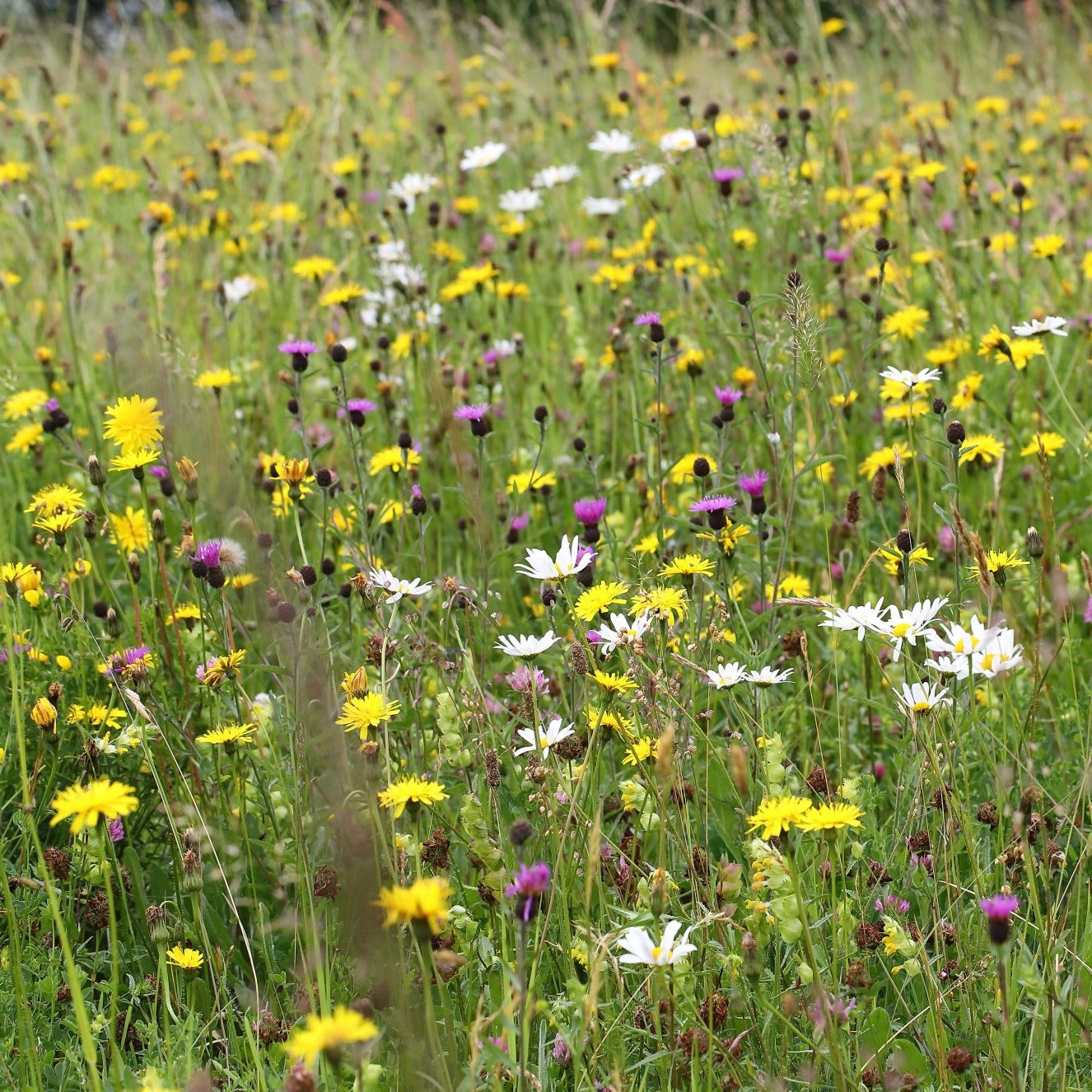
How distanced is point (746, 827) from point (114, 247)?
141 inches

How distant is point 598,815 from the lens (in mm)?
1206

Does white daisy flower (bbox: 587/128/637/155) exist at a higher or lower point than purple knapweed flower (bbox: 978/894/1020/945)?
higher

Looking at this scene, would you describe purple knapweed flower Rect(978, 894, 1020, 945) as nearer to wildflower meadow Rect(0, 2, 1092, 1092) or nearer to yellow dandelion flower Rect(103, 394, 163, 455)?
wildflower meadow Rect(0, 2, 1092, 1092)

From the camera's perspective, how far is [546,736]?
154 cm

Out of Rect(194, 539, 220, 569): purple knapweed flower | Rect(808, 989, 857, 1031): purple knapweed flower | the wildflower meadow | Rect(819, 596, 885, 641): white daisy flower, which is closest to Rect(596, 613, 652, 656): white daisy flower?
the wildflower meadow

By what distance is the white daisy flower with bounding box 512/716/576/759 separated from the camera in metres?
1.46

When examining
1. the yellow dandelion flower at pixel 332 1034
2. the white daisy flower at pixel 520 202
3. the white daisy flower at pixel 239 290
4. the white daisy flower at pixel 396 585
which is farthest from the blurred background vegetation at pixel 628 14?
the yellow dandelion flower at pixel 332 1034

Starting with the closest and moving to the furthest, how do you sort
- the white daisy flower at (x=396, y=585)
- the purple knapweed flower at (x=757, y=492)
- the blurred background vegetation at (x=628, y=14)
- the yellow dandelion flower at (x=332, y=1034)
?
the yellow dandelion flower at (x=332, y=1034), the white daisy flower at (x=396, y=585), the purple knapweed flower at (x=757, y=492), the blurred background vegetation at (x=628, y=14)

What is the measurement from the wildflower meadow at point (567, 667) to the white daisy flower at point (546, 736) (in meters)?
0.02

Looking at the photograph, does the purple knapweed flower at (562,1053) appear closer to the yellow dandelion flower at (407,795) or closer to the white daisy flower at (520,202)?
the yellow dandelion flower at (407,795)

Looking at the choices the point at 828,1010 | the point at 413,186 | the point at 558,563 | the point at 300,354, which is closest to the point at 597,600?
the point at 558,563

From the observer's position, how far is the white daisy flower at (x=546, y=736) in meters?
1.46

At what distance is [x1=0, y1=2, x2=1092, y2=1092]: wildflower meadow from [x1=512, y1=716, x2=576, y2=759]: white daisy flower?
2cm

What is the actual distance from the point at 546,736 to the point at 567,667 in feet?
0.93
